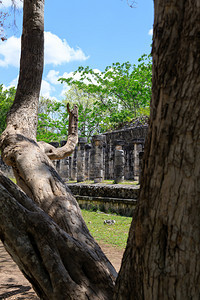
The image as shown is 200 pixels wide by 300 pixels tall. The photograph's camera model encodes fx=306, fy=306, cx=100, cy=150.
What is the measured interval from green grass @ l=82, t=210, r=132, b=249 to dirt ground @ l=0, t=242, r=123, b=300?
26.9 inches

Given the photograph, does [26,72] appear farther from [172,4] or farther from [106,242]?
[106,242]

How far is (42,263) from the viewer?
182cm

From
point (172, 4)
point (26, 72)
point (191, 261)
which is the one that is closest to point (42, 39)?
point (26, 72)

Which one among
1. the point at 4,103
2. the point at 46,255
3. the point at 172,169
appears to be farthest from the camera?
the point at 4,103

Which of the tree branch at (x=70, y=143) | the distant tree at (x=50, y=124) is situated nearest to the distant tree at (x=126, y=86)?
the distant tree at (x=50, y=124)

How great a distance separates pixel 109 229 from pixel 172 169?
6188 mm

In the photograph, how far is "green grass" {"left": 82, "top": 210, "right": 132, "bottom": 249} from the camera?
638 cm

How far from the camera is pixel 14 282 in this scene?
13.1 ft

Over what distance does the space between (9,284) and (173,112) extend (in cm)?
340

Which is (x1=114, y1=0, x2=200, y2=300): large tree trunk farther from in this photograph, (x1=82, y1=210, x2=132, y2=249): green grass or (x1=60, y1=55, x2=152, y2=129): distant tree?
(x1=60, y1=55, x2=152, y2=129): distant tree

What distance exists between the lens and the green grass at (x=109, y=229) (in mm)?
6379

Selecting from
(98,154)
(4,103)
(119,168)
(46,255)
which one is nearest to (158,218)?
(46,255)

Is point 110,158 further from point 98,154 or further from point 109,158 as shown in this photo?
point 98,154

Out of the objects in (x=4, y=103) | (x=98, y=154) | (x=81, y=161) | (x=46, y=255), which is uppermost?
(x=4, y=103)
